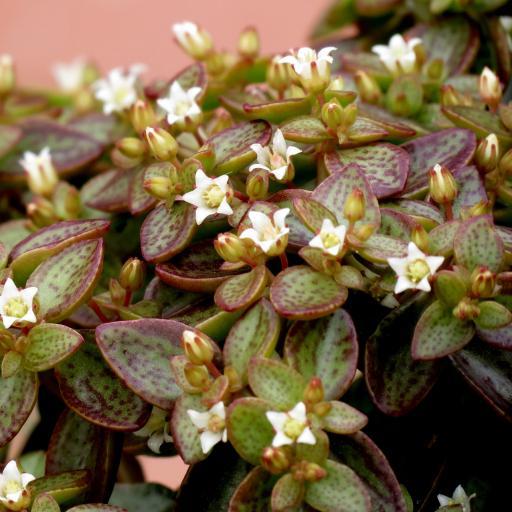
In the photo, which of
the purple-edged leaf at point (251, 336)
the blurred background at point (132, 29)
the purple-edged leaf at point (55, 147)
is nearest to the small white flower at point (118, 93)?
the purple-edged leaf at point (55, 147)

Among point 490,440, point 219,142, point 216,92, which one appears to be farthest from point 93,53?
point 490,440


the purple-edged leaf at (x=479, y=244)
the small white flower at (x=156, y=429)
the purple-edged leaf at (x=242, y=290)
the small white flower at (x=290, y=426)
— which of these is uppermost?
the purple-edged leaf at (x=242, y=290)

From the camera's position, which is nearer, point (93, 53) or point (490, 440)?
point (490, 440)

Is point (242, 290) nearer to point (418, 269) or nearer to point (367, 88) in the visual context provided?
point (418, 269)

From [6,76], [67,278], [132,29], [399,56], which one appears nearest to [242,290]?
[67,278]

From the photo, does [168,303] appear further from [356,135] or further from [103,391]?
[356,135]

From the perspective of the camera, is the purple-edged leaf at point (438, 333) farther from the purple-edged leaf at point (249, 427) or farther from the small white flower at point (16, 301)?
the small white flower at point (16, 301)
